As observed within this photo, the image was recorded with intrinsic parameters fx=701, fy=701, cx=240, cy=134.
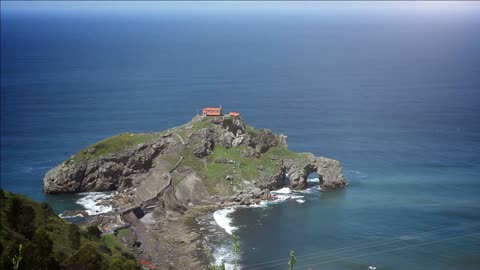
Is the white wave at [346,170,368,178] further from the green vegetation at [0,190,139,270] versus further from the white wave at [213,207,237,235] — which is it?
the green vegetation at [0,190,139,270]

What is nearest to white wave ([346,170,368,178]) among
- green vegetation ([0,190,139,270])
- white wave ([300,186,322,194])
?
white wave ([300,186,322,194])

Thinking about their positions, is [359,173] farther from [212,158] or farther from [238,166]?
[212,158]

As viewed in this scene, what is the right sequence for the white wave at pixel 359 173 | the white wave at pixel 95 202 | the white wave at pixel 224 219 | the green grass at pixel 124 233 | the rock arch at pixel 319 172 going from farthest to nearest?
the white wave at pixel 359 173, the rock arch at pixel 319 172, the white wave at pixel 95 202, the white wave at pixel 224 219, the green grass at pixel 124 233

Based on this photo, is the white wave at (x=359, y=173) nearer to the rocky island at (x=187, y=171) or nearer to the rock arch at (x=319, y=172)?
the rock arch at (x=319, y=172)

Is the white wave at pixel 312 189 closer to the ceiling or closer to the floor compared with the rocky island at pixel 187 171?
closer to the floor

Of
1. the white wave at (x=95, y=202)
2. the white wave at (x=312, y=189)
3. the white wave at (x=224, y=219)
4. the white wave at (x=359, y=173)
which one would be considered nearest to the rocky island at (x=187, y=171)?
the white wave at (x=312, y=189)

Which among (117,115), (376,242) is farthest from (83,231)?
(117,115)
